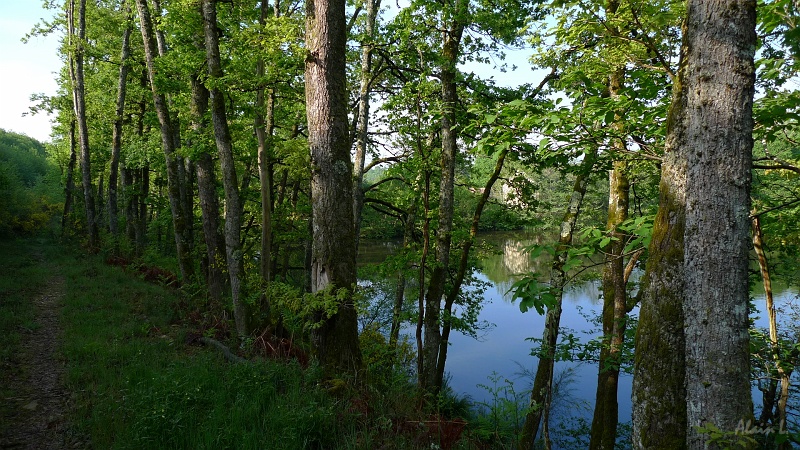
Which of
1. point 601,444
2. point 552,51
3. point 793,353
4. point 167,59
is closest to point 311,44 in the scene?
point 552,51

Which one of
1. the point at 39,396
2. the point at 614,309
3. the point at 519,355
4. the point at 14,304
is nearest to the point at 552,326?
the point at 614,309

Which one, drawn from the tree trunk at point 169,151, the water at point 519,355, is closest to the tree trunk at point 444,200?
the water at point 519,355

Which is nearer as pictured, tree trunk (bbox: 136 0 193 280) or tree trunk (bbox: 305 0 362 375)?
tree trunk (bbox: 305 0 362 375)

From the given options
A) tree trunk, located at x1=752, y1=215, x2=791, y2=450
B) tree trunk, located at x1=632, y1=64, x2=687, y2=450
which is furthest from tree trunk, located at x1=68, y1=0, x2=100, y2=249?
tree trunk, located at x1=752, y1=215, x2=791, y2=450

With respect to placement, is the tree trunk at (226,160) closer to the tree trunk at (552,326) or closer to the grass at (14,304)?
the grass at (14,304)

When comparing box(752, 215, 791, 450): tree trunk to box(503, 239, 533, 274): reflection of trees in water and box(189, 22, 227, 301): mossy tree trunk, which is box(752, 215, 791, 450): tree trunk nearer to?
box(189, 22, 227, 301): mossy tree trunk

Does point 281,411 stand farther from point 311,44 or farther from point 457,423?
point 311,44

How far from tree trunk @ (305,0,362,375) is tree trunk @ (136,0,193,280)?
646cm

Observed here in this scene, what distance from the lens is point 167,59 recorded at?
8.98m

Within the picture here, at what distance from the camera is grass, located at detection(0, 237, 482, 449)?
371cm

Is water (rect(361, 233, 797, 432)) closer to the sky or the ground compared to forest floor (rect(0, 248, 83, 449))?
closer to the ground

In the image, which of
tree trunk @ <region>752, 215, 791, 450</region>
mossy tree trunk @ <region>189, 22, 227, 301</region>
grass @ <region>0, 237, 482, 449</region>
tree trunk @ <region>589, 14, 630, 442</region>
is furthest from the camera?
mossy tree trunk @ <region>189, 22, 227, 301</region>

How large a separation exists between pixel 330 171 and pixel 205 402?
9.40 ft

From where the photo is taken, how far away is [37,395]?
560 cm
